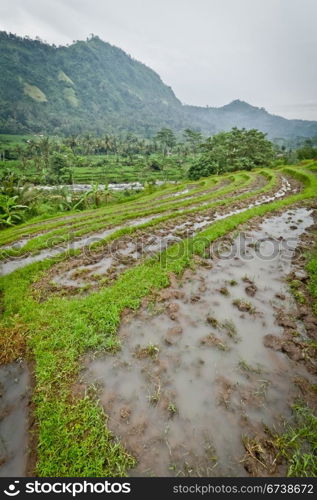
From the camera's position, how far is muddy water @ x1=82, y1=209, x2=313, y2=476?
3104mm

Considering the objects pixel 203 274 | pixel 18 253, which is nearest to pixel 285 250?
pixel 203 274

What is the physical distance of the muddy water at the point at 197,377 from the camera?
3.10 metres

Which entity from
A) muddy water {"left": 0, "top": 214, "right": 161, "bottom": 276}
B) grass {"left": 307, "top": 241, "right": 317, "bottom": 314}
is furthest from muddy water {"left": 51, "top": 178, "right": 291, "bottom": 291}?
grass {"left": 307, "top": 241, "right": 317, "bottom": 314}

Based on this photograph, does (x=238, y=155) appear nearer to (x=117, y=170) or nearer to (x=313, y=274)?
(x=313, y=274)

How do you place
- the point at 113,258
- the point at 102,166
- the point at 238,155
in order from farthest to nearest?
the point at 102,166 → the point at 238,155 → the point at 113,258

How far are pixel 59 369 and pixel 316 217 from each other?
535 inches

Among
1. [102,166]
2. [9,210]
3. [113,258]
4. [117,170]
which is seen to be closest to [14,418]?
[113,258]

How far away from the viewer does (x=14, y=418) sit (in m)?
3.57

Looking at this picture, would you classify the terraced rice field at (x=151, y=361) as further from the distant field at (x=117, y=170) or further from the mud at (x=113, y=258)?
the distant field at (x=117, y=170)

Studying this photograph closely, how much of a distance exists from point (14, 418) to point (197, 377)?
2.80 metres

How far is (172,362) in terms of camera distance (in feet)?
14.4

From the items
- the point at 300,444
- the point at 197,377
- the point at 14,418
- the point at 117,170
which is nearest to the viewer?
the point at 300,444
